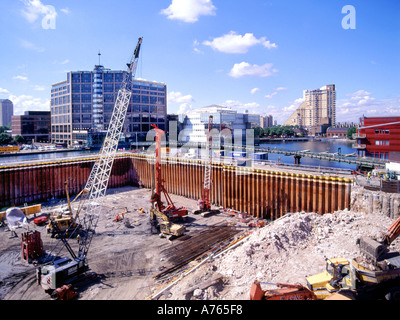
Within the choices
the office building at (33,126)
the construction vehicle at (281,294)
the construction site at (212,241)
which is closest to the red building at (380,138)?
the construction site at (212,241)

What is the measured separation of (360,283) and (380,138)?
3789 cm

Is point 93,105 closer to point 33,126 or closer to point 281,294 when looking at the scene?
point 33,126

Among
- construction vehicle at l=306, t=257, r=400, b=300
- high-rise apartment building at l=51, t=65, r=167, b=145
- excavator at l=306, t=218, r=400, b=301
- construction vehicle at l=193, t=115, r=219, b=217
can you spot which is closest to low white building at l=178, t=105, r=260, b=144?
high-rise apartment building at l=51, t=65, r=167, b=145

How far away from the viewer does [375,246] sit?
10797 mm

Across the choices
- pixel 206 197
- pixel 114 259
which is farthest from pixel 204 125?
pixel 114 259

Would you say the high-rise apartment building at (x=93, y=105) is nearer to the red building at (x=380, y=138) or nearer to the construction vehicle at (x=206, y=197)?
the construction vehicle at (x=206, y=197)

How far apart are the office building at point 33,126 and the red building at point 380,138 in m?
121

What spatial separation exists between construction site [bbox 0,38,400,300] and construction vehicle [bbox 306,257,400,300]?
38 mm

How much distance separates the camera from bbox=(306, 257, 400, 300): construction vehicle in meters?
9.99

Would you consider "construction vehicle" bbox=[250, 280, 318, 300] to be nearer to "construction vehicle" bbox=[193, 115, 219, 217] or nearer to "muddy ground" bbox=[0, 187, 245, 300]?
"muddy ground" bbox=[0, 187, 245, 300]

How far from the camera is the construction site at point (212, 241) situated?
11477 millimetres

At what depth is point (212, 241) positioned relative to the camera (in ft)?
64.1
